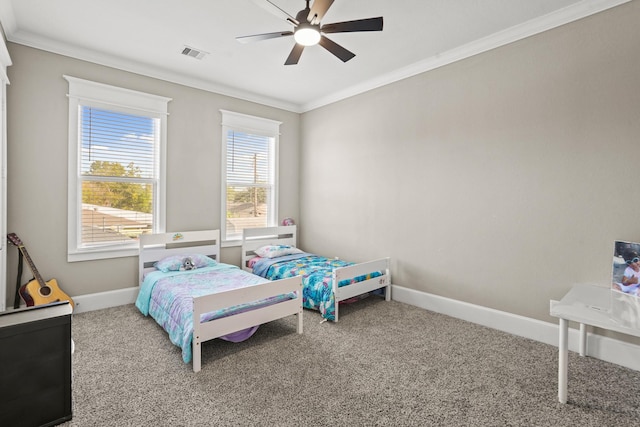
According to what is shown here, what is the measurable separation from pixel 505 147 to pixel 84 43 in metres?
4.16

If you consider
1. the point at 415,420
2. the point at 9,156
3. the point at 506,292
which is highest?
the point at 9,156

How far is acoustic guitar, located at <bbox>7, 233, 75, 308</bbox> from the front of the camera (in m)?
2.86

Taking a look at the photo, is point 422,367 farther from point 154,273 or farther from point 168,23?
point 168,23

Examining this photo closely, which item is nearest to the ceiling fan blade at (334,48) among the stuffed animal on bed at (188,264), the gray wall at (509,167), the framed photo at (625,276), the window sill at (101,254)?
the gray wall at (509,167)

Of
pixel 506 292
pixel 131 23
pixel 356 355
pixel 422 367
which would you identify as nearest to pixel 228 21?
pixel 131 23

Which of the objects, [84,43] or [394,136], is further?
[394,136]

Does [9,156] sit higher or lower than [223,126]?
lower

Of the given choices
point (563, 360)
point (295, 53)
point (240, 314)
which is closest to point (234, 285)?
point (240, 314)

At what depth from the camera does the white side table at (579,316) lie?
68.7 inches

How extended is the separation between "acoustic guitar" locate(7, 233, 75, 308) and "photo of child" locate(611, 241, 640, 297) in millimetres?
4653

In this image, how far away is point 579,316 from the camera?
183cm

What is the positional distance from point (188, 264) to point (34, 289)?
1.32 metres

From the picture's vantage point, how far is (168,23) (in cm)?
276

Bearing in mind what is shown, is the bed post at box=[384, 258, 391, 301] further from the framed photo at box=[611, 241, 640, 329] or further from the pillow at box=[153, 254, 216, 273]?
the pillow at box=[153, 254, 216, 273]
